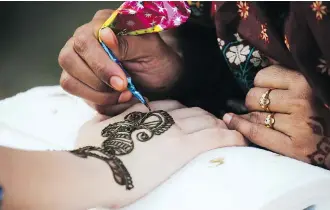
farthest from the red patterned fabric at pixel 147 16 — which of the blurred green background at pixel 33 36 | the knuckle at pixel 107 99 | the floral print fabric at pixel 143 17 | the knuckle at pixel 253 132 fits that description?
the blurred green background at pixel 33 36

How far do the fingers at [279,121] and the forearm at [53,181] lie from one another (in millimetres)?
225

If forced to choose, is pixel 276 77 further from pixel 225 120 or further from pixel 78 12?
pixel 78 12

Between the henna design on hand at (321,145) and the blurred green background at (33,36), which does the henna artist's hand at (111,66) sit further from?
the blurred green background at (33,36)

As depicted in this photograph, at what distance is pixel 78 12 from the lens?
1.50m

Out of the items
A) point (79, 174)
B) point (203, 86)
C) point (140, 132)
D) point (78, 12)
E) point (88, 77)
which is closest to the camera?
point (79, 174)

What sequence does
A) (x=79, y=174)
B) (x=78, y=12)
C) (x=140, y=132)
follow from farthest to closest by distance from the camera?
1. (x=78, y=12)
2. (x=140, y=132)
3. (x=79, y=174)

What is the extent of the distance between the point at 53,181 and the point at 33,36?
1118 mm

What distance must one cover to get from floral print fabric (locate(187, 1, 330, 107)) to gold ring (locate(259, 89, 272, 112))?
0.05 meters

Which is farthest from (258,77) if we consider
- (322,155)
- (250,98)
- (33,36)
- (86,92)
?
(33,36)

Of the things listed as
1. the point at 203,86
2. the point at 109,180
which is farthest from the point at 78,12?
the point at 109,180

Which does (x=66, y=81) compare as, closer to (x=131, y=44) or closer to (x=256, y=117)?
(x=131, y=44)

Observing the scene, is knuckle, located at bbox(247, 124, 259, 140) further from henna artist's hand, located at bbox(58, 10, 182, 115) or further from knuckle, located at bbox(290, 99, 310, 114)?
henna artist's hand, located at bbox(58, 10, 182, 115)

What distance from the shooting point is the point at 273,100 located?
2.18 feet

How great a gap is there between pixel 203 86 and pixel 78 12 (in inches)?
29.6
